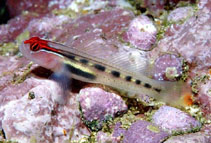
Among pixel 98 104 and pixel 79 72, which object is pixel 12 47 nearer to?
pixel 79 72

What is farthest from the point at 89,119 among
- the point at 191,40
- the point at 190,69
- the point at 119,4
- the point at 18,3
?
the point at 18,3

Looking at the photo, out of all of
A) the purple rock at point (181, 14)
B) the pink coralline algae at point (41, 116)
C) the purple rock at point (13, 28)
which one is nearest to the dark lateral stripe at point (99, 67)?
the pink coralline algae at point (41, 116)

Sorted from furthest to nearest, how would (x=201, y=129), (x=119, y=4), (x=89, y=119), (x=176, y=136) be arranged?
(x=119, y=4) < (x=89, y=119) < (x=201, y=129) < (x=176, y=136)

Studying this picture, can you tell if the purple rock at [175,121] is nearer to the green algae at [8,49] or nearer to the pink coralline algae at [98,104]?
the pink coralline algae at [98,104]

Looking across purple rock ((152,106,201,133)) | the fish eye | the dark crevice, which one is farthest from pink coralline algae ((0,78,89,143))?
the dark crevice

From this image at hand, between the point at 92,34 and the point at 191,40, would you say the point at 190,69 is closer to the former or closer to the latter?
the point at 191,40

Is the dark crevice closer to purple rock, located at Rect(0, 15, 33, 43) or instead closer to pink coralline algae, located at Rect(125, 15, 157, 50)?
purple rock, located at Rect(0, 15, 33, 43)
